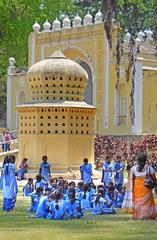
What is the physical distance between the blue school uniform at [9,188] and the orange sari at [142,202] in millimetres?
2950

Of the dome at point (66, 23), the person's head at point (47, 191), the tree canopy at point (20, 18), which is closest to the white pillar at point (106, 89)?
the dome at point (66, 23)

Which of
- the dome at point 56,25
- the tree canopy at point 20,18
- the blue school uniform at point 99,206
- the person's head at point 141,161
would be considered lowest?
the blue school uniform at point 99,206

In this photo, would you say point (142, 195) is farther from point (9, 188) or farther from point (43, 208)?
point (9, 188)

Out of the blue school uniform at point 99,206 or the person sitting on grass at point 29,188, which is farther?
the person sitting on grass at point 29,188

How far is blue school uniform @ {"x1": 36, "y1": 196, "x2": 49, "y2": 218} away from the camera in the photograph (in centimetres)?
1276

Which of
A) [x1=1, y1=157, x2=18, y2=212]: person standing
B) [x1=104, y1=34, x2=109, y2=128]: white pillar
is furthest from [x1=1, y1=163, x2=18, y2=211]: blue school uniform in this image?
[x1=104, y1=34, x2=109, y2=128]: white pillar

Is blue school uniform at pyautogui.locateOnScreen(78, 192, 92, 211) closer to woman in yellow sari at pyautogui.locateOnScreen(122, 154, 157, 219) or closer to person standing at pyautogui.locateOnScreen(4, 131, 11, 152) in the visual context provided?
woman in yellow sari at pyautogui.locateOnScreen(122, 154, 157, 219)

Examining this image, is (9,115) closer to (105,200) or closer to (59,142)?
(59,142)

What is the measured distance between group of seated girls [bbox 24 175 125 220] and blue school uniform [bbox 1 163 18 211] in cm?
42

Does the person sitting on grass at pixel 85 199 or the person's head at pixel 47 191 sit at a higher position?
the person's head at pixel 47 191

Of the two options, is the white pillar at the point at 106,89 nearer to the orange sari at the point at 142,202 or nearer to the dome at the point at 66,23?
the dome at the point at 66,23

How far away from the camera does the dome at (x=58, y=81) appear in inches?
933

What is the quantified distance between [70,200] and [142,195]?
1.32 metres

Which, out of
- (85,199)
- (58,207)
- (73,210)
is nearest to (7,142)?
(85,199)
